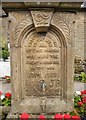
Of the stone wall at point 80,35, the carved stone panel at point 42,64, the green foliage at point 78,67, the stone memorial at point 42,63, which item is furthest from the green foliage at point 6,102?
the stone wall at point 80,35

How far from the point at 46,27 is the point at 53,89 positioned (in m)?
1.18

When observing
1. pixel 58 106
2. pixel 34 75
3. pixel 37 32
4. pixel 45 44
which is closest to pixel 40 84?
pixel 34 75

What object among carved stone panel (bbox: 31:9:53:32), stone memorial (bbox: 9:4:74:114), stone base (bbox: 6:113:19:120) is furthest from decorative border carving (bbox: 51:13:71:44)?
stone base (bbox: 6:113:19:120)

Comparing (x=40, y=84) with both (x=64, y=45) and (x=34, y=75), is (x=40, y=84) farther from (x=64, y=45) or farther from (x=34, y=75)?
(x=64, y=45)

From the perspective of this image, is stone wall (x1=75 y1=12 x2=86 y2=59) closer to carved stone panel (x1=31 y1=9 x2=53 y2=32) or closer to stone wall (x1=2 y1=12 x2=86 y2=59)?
stone wall (x1=2 y1=12 x2=86 y2=59)

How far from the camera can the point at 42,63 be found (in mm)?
3438

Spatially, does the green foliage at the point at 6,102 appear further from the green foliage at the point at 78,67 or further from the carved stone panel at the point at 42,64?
the green foliage at the point at 78,67

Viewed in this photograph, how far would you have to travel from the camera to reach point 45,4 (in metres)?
3.03

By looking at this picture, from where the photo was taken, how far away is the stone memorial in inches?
127

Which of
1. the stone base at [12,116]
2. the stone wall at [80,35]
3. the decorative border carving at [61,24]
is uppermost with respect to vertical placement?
the stone wall at [80,35]

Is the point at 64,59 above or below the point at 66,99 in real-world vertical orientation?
above

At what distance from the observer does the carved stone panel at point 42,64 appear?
3363 mm

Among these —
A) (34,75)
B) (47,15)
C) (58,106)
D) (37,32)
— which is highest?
(47,15)

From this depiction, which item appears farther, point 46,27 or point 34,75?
point 34,75
